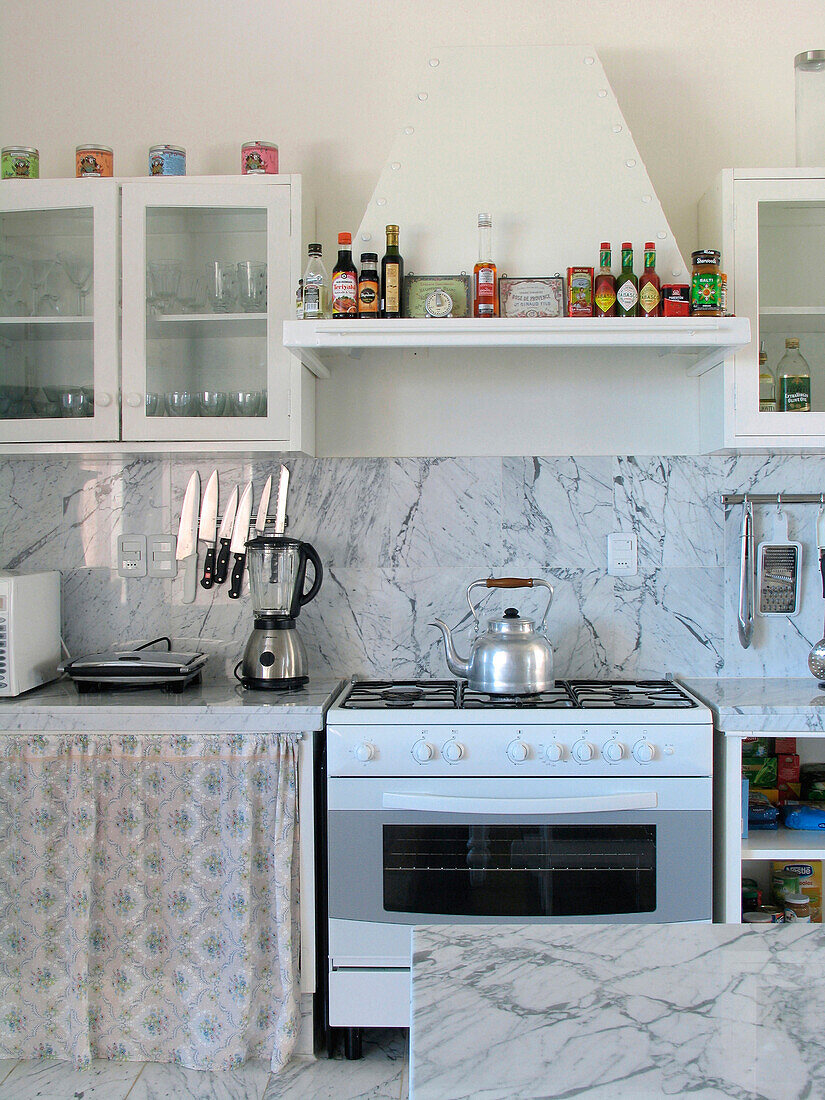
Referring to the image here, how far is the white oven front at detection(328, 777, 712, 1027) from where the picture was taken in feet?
7.11

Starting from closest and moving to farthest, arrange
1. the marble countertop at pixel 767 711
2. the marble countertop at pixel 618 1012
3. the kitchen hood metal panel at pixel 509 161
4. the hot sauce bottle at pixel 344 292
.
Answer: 1. the marble countertop at pixel 618 1012
2. the marble countertop at pixel 767 711
3. the hot sauce bottle at pixel 344 292
4. the kitchen hood metal panel at pixel 509 161

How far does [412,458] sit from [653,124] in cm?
121

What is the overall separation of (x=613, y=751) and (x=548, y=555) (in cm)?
71

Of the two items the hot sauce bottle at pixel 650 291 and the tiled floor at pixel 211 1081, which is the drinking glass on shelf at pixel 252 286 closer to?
the hot sauce bottle at pixel 650 291

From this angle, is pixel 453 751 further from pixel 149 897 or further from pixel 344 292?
pixel 344 292

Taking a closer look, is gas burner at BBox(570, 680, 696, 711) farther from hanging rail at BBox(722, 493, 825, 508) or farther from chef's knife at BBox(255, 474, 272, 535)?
chef's knife at BBox(255, 474, 272, 535)

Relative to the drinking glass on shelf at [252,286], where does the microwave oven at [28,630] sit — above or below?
below

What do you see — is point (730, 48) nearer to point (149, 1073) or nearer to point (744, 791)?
point (744, 791)

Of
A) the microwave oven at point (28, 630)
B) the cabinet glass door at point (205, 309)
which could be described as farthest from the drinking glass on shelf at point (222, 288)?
the microwave oven at point (28, 630)

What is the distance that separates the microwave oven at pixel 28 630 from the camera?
2.36m

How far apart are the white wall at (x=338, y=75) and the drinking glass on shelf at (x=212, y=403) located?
0.63 meters

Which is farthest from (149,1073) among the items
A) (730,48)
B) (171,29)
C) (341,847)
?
(730,48)

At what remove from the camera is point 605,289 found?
2.35 m

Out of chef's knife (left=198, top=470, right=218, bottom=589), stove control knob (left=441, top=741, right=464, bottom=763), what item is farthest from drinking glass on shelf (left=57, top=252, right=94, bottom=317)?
stove control knob (left=441, top=741, right=464, bottom=763)
